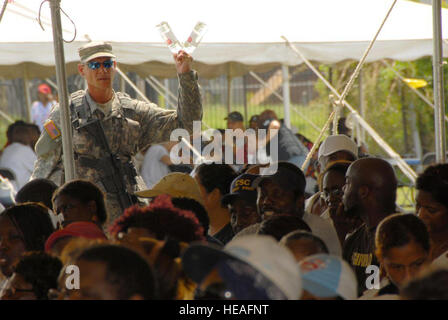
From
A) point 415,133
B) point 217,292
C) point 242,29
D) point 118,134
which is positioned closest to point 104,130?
point 118,134

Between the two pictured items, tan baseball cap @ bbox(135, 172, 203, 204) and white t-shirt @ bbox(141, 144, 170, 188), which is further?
white t-shirt @ bbox(141, 144, 170, 188)

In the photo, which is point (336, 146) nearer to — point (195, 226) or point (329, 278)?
point (195, 226)

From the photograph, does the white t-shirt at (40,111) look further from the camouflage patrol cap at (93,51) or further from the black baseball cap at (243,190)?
the black baseball cap at (243,190)

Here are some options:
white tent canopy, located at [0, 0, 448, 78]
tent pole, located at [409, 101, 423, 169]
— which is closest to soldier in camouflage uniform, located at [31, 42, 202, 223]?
white tent canopy, located at [0, 0, 448, 78]

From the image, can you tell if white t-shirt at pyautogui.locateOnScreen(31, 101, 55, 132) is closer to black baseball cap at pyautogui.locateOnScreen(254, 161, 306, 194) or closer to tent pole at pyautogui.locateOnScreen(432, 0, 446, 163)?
tent pole at pyautogui.locateOnScreen(432, 0, 446, 163)

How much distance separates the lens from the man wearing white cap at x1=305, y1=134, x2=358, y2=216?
16.4 ft

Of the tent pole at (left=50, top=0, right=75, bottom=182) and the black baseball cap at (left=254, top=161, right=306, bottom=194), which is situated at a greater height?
the tent pole at (left=50, top=0, right=75, bottom=182)

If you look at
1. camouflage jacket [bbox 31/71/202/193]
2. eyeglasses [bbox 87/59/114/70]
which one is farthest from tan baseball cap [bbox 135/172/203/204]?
eyeglasses [bbox 87/59/114/70]

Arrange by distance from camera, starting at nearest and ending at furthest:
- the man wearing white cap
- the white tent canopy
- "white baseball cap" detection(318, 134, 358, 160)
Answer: the man wearing white cap, "white baseball cap" detection(318, 134, 358, 160), the white tent canopy

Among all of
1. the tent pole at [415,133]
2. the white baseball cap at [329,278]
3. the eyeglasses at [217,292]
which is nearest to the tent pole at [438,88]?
the white baseball cap at [329,278]

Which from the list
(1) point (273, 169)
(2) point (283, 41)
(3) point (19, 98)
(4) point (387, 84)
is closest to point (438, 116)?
(1) point (273, 169)

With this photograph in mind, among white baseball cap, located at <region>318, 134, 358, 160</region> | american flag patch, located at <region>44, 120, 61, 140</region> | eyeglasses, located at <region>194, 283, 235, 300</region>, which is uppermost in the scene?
american flag patch, located at <region>44, 120, 61, 140</region>

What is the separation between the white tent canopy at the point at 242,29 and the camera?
7410mm

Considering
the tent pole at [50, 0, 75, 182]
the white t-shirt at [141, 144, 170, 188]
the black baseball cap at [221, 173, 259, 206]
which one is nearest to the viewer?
the tent pole at [50, 0, 75, 182]
